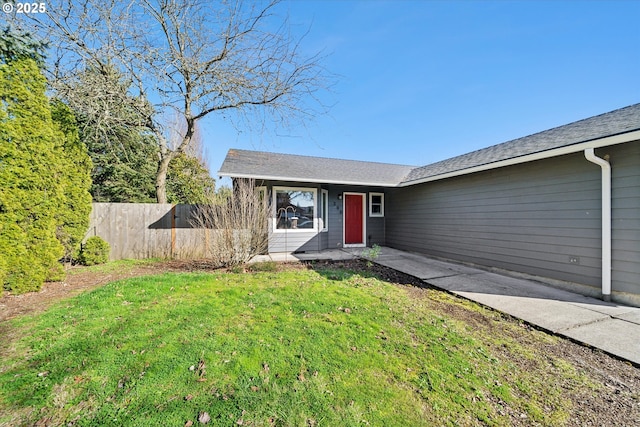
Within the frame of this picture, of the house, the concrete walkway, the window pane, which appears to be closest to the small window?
the house

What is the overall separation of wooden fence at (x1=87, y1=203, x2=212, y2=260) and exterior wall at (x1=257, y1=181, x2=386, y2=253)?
2.35 meters

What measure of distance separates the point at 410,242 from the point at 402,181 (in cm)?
231

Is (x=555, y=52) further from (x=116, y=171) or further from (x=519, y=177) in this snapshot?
(x=116, y=171)

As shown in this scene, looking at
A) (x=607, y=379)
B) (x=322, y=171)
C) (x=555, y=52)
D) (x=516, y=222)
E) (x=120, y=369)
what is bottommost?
(x=607, y=379)

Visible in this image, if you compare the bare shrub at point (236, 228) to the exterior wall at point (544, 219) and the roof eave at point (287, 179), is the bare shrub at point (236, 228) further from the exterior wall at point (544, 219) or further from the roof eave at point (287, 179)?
the exterior wall at point (544, 219)

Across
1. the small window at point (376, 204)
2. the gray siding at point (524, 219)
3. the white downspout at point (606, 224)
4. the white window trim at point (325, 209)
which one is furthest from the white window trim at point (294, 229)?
the white downspout at point (606, 224)

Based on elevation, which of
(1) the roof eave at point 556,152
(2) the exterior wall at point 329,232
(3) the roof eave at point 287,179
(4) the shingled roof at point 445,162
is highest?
(4) the shingled roof at point 445,162

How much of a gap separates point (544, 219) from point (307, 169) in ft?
21.5

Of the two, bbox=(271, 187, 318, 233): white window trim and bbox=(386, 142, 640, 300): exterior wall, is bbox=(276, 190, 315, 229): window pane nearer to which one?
bbox=(271, 187, 318, 233): white window trim

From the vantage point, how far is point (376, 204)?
34.0ft

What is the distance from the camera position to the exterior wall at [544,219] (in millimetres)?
3982

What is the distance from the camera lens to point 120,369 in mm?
2164

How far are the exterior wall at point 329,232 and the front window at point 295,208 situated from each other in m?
0.18

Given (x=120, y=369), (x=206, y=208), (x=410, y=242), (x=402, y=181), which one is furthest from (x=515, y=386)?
(x=402, y=181)
